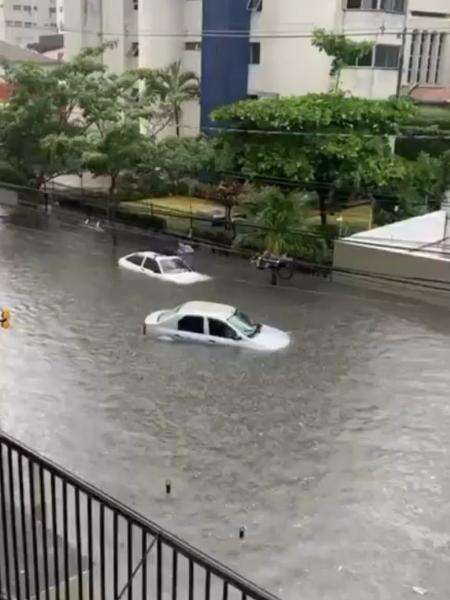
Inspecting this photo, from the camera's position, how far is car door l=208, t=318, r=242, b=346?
15.9m

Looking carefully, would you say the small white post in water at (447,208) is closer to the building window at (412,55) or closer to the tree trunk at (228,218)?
the tree trunk at (228,218)

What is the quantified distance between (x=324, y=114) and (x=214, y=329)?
10375 millimetres

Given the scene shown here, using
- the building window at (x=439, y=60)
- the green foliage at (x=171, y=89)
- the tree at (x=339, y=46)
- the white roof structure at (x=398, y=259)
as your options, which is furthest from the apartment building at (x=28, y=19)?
the white roof structure at (x=398, y=259)

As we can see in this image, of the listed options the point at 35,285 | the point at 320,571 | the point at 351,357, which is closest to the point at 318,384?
the point at 351,357

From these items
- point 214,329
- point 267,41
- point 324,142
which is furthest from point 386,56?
point 214,329

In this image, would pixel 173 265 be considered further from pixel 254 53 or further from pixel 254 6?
pixel 254 6

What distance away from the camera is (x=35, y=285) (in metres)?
20.7

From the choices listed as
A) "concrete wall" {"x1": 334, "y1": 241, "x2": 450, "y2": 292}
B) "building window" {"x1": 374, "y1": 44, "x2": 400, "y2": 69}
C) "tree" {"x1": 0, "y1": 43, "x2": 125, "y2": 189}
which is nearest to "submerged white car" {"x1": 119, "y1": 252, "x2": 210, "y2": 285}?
"concrete wall" {"x1": 334, "y1": 241, "x2": 450, "y2": 292}

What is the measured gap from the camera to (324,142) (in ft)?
77.2

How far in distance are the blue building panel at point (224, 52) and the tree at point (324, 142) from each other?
21.6 ft

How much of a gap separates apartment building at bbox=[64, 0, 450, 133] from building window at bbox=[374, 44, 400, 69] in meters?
0.04

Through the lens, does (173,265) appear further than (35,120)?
No

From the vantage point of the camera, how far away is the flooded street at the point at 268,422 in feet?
29.5

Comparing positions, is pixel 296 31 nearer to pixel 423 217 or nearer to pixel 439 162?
pixel 439 162
